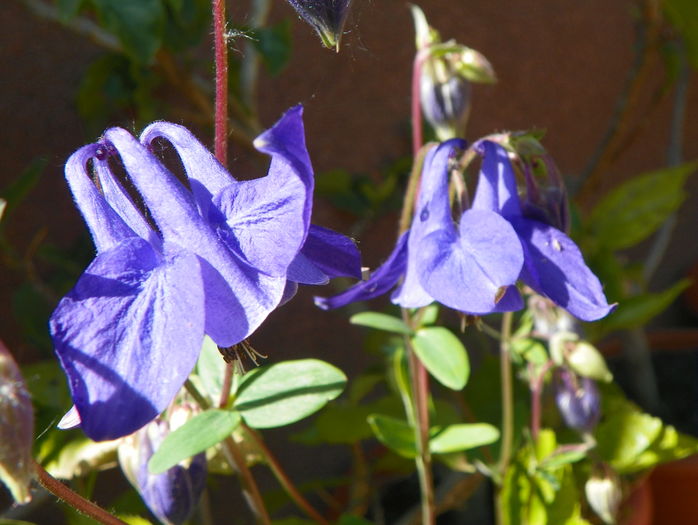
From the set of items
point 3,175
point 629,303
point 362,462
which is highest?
point 3,175

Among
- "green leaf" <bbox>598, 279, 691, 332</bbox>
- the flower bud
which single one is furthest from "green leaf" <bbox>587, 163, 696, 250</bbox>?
the flower bud

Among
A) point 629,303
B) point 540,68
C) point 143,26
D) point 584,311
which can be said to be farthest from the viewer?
point 540,68

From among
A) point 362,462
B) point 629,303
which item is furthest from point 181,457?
point 629,303

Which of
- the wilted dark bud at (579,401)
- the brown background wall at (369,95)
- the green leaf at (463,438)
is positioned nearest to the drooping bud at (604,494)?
the wilted dark bud at (579,401)

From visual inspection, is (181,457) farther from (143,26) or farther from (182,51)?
(182,51)

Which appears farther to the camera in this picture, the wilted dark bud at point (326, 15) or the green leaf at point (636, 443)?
the green leaf at point (636, 443)

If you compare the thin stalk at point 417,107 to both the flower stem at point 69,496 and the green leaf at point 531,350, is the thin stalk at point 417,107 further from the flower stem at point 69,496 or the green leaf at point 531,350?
the flower stem at point 69,496

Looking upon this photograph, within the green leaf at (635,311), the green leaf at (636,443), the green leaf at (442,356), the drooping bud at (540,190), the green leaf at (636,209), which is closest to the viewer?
the drooping bud at (540,190)
